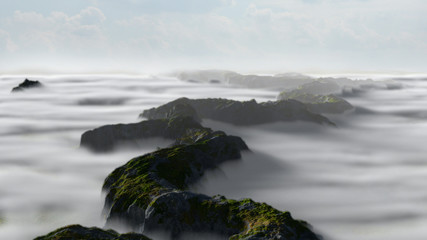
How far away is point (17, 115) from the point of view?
476ft

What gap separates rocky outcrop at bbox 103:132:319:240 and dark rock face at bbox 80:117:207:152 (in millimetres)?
22903

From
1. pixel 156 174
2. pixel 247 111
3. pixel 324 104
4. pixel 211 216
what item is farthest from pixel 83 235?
pixel 324 104

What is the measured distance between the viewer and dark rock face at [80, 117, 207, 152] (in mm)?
58375

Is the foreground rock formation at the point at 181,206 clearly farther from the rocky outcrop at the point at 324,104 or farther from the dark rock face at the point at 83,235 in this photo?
the rocky outcrop at the point at 324,104

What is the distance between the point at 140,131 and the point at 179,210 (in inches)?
1476

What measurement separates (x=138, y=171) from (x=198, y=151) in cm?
780

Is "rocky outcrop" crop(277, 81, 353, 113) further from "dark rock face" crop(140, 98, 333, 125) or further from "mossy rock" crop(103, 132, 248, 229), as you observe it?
"mossy rock" crop(103, 132, 248, 229)

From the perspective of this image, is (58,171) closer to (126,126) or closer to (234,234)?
(126,126)

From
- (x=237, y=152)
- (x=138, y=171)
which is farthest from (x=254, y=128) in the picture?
(x=138, y=171)

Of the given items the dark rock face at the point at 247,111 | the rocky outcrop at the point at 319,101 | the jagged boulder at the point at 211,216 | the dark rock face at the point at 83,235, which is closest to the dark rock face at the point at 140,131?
the dark rock face at the point at 247,111

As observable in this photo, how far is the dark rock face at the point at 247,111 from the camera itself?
277 feet

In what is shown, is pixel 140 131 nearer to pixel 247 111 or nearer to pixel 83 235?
pixel 247 111

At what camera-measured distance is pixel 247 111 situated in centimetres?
8581

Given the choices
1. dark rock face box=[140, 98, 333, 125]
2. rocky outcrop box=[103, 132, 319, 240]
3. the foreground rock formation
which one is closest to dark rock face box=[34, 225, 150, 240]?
the foreground rock formation
